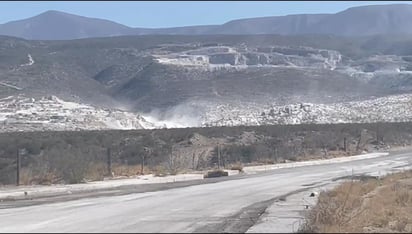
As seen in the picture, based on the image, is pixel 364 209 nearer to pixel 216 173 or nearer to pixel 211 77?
pixel 216 173

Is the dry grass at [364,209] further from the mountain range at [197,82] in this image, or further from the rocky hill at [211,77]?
the rocky hill at [211,77]

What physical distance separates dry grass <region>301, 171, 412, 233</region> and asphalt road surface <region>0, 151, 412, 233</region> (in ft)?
5.69

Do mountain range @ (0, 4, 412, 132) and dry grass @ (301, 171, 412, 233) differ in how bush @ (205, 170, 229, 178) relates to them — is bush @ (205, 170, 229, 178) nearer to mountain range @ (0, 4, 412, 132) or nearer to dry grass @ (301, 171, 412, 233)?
dry grass @ (301, 171, 412, 233)

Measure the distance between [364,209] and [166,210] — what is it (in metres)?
5.00

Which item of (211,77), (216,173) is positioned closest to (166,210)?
(216,173)

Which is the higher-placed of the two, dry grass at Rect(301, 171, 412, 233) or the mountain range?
dry grass at Rect(301, 171, 412, 233)

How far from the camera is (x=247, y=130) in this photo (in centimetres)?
7075

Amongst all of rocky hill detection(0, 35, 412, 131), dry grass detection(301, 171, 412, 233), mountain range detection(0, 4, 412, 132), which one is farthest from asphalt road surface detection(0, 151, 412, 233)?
rocky hill detection(0, 35, 412, 131)

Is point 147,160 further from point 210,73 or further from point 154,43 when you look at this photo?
point 154,43

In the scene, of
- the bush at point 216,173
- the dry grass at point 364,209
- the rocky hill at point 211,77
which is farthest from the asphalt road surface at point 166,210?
the rocky hill at point 211,77

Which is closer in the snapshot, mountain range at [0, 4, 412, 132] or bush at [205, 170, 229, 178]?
bush at [205, 170, 229, 178]

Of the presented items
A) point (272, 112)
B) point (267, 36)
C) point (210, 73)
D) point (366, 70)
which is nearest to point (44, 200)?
point (272, 112)

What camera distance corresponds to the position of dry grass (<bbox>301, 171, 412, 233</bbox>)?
16406 mm

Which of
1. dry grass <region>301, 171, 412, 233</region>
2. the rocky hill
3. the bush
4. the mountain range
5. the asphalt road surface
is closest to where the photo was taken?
dry grass <region>301, 171, 412, 233</region>
